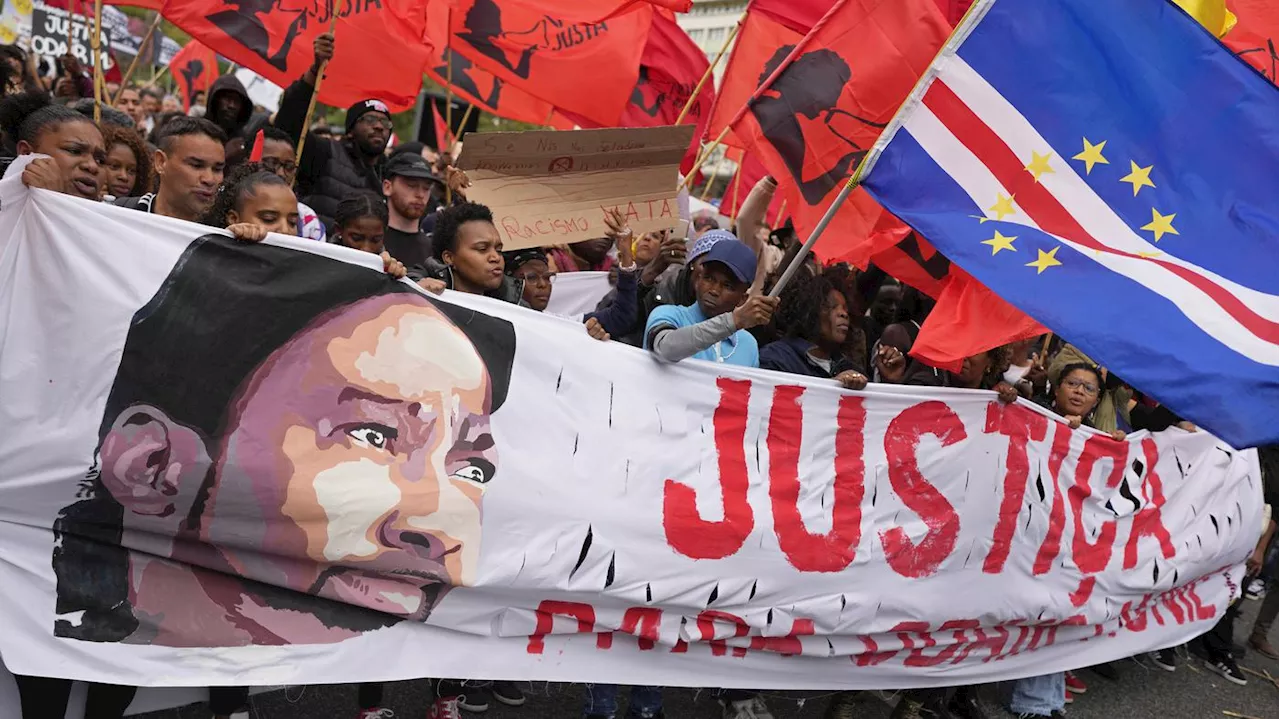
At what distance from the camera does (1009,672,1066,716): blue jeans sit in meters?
5.10

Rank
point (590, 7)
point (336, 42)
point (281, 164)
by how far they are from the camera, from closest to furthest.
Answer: point (281, 164) < point (336, 42) < point (590, 7)

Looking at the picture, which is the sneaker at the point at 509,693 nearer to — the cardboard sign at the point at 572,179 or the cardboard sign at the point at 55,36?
the cardboard sign at the point at 572,179

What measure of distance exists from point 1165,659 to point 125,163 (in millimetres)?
5789

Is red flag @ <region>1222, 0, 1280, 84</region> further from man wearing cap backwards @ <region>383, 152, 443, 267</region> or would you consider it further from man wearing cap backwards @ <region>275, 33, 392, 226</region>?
man wearing cap backwards @ <region>275, 33, 392, 226</region>

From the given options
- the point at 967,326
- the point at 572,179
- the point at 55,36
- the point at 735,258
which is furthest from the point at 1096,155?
the point at 55,36

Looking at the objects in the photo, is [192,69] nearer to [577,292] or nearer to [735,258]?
[577,292]

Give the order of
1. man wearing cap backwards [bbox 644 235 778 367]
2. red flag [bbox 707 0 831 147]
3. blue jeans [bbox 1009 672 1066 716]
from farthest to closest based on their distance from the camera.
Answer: red flag [bbox 707 0 831 147]
blue jeans [bbox 1009 672 1066 716]
man wearing cap backwards [bbox 644 235 778 367]

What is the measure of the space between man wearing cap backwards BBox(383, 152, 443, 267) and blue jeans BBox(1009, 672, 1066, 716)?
10.9 feet

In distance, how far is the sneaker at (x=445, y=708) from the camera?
3.83 metres

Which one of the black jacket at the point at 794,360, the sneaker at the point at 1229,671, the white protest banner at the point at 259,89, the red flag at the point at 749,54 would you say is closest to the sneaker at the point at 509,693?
the black jacket at the point at 794,360

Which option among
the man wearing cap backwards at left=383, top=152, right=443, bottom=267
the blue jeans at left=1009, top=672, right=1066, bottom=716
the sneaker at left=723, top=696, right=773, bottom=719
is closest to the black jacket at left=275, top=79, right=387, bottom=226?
the man wearing cap backwards at left=383, top=152, right=443, bottom=267

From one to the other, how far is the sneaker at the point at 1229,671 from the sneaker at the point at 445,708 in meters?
4.56

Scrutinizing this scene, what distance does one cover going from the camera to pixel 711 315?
13.3ft

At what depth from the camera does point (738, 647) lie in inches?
155
